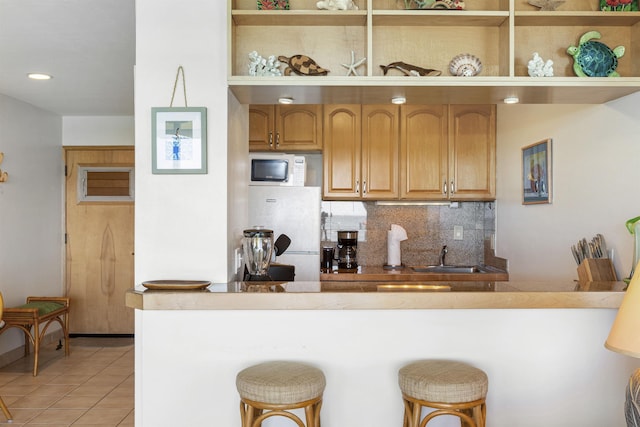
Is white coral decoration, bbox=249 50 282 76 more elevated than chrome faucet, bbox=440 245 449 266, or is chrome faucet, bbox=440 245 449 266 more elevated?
white coral decoration, bbox=249 50 282 76

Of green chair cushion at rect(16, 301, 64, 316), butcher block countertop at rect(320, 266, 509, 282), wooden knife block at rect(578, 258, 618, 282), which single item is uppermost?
wooden knife block at rect(578, 258, 618, 282)

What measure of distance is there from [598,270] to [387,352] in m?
1.17

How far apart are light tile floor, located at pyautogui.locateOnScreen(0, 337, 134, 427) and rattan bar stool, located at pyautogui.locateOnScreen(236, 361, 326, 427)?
1770mm

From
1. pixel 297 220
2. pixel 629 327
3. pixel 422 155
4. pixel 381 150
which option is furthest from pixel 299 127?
pixel 629 327

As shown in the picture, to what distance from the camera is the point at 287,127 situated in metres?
4.35

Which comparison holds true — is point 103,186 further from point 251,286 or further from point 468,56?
point 468,56

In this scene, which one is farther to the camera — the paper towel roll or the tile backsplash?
the tile backsplash

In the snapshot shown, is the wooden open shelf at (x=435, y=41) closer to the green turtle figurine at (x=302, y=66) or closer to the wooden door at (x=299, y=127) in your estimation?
the green turtle figurine at (x=302, y=66)

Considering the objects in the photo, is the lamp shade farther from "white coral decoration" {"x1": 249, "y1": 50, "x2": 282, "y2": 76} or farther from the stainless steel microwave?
the stainless steel microwave

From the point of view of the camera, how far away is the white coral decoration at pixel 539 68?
92.2 inches

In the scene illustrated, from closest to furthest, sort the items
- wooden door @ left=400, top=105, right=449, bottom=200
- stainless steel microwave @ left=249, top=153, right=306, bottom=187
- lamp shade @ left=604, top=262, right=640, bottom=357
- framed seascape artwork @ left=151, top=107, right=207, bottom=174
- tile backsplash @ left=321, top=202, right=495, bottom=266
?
1. lamp shade @ left=604, top=262, right=640, bottom=357
2. framed seascape artwork @ left=151, top=107, right=207, bottom=174
3. stainless steel microwave @ left=249, top=153, right=306, bottom=187
4. wooden door @ left=400, top=105, right=449, bottom=200
5. tile backsplash @ left=321, top=202, right=495, bottom=266

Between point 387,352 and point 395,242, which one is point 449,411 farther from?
point 395,242

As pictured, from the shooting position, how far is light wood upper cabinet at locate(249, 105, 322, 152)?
14.3ft

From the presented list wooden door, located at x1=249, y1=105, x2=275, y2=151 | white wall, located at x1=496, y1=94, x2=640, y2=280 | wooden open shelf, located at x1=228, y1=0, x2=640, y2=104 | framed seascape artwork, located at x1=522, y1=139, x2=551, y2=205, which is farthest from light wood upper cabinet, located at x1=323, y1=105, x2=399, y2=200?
wooden open shelf, located at x1=228, y1=0, x2=640, y2=104
